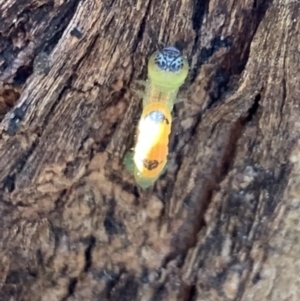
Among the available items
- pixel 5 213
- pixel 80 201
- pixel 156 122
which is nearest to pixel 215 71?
pixel 156 122

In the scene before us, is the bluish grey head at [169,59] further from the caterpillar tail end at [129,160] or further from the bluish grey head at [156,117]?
the caterpillar tail end at [129,160]

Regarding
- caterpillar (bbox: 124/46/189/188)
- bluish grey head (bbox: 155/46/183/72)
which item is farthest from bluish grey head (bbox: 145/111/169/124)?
bluish grey head (bbox: 155/46/183/72)

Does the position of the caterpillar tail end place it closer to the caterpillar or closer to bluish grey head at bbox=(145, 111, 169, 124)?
the caterpillar

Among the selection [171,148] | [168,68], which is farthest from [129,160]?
[168,68]

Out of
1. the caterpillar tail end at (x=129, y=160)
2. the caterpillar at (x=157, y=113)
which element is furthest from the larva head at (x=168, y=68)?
the caterpillar tail end at (x=129, y=160)

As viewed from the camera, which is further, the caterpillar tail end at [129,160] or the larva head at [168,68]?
the caterpillar tail end at [129,160]

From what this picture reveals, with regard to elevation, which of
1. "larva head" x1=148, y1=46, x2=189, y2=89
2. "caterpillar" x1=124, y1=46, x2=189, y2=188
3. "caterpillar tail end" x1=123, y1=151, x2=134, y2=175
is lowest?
"caterpillar tail end" x1=123, y1=151, x2=134, y2=175

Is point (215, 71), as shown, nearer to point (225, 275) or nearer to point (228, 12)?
point (228, 12)

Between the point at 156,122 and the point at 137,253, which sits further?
the point at 137,253

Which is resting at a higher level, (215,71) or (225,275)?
(215,71)
